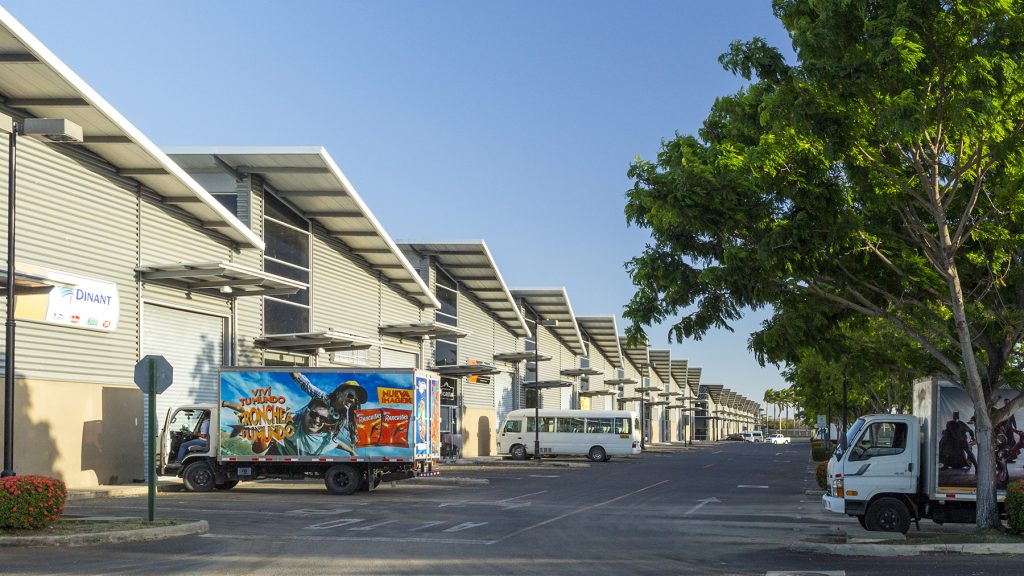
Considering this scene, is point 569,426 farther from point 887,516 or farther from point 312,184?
point 887,516

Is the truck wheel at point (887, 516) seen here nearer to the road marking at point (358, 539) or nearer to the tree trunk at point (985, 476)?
the tree trunk at point (985, 476)

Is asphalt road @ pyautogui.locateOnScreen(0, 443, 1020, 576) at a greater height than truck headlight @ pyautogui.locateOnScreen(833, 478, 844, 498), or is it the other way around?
truck headlight @ pyautogui.locateOnScreen(833, 478, 844, 498)

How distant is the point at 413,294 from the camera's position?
158 ft

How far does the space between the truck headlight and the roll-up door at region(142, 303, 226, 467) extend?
1822 cm

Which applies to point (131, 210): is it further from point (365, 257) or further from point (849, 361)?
point (849, 361)

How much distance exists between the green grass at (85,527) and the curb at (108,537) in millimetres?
233

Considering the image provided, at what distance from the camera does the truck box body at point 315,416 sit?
28.2 meters

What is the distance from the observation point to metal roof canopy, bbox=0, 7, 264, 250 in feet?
78.8

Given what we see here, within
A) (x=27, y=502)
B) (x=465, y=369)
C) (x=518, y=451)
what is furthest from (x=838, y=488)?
(x=518, y=451)

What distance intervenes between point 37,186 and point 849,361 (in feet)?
59.9

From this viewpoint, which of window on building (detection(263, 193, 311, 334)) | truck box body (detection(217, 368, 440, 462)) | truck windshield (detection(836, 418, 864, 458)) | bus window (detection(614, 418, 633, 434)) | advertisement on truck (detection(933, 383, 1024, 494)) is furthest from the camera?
bus window (detection(614, 418, 633, 434))

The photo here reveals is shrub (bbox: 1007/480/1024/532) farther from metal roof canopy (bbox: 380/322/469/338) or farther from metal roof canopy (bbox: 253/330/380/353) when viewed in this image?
metal roof canopy (bbox: 380/322/469/338)

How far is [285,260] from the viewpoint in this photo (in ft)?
124

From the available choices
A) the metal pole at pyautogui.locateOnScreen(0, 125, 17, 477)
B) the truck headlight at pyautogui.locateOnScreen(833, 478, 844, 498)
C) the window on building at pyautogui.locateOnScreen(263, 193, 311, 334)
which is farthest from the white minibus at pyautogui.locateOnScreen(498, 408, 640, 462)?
the metal pole at pyautogui.locateOnScreen(0, 125, 17, 477)
